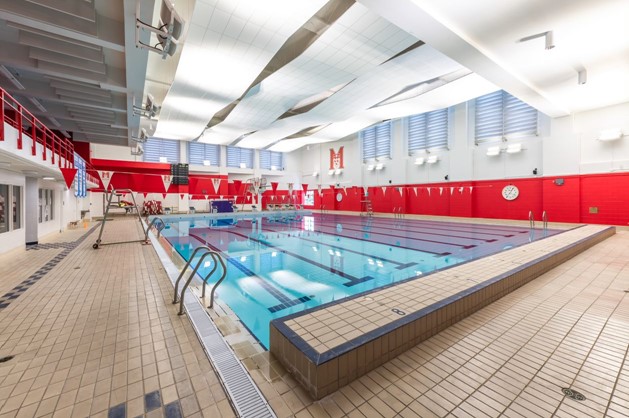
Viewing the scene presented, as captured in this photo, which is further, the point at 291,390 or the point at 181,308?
the point at 181,308

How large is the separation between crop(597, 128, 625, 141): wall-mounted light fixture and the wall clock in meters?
2.72

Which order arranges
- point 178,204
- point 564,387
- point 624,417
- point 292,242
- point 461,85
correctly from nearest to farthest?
point 624,417
point 564,387
point 292,242
point 461,85
point 178,204

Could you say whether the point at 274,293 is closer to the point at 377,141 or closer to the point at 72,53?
the point at 72,53

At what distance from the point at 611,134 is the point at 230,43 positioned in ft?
Answer: 36.2

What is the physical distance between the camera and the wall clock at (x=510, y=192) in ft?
32.6

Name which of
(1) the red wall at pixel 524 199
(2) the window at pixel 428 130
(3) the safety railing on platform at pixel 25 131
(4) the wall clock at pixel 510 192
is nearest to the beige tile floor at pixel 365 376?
(3) the safety railing on platform at pixel 25 131

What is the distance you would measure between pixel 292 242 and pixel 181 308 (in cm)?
472

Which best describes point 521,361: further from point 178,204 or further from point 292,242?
point 178,204

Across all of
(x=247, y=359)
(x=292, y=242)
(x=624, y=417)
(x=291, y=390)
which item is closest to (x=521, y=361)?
(x=624, y=417)

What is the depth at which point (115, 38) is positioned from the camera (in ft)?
12.5

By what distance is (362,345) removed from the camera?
146 cm

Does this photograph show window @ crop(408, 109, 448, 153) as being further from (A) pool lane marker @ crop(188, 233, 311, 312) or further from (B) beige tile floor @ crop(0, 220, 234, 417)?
(B) beige tile floor @ crop(0, 220, 234, 417)

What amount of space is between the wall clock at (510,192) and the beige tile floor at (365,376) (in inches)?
345

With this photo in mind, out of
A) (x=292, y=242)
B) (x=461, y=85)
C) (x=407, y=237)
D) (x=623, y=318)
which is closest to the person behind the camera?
(x=623, y=318)
